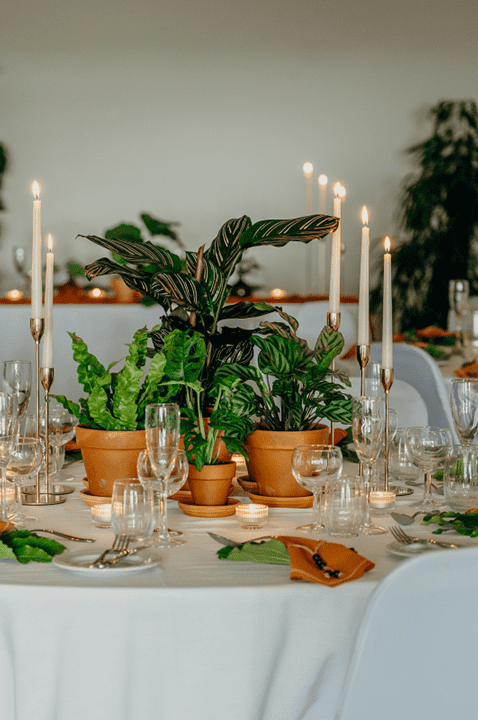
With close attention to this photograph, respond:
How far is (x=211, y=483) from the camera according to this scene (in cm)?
149

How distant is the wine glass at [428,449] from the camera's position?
152cm

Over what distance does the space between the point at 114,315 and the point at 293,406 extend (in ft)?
7.99

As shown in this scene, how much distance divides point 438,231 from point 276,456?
423 centimetres

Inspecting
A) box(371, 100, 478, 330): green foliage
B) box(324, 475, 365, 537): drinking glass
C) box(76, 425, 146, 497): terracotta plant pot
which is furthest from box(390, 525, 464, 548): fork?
box(371, 100, 478, 330): green foliage

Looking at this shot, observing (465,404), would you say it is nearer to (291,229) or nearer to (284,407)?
(284,407)

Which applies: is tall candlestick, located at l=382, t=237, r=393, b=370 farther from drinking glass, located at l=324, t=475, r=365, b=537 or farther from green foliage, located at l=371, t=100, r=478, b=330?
green foliage, located at l=371, t=100, r=478, b=330

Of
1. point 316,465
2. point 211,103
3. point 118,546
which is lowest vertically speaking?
point 118,546

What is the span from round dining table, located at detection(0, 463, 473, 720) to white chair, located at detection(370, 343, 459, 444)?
6.80 ft

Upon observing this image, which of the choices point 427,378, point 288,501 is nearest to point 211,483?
point 288,501

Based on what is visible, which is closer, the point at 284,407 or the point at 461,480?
the point at 461,480

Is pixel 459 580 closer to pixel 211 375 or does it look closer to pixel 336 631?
pixel 336 631

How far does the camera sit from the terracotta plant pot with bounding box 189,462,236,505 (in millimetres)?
1480

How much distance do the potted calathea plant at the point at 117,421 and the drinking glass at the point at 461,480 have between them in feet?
1.82

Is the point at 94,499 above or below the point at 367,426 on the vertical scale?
below
